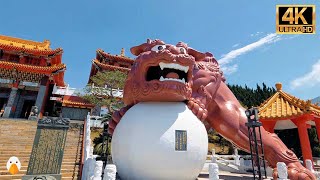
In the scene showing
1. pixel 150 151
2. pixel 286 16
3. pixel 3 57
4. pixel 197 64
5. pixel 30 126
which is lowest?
pixel 150 151

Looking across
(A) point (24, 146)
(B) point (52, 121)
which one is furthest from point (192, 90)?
(A) point (24, 146)

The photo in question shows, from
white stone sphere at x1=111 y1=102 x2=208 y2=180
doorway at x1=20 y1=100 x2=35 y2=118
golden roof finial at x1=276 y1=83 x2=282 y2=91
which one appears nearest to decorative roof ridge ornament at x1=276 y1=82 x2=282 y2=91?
golden roof finial at x1=276 y1=83 x2=282 y2=91

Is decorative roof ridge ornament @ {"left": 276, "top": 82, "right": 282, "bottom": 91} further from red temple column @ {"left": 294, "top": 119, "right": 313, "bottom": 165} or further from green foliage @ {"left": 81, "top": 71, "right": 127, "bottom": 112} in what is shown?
green foliage @ {"left": 81, "top": 71, "right": 127, "bottom": 112}

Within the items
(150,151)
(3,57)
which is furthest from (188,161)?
(3,57)

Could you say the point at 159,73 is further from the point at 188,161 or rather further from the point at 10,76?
the point at 10,76

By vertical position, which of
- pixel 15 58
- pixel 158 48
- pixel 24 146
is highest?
pixel 15 58

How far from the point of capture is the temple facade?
21.1 meters

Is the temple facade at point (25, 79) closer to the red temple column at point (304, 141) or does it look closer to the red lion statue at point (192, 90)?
the red lion statue at point (192, 90)

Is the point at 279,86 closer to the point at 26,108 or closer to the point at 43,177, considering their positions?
the point at 43,177

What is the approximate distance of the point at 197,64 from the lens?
7.34 meters

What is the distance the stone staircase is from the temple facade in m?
7.00

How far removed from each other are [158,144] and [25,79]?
2168 centimetres

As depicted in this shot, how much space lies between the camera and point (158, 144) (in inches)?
204

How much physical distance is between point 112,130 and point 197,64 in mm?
3308
